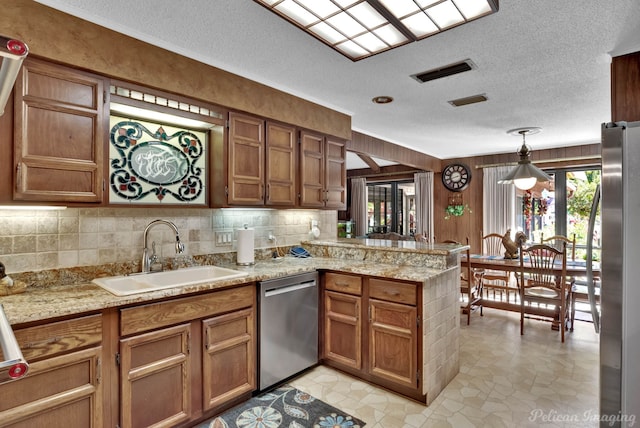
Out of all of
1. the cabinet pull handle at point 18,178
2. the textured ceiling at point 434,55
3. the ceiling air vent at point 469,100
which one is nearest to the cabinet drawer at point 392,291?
the textured ceiling at point 434,55

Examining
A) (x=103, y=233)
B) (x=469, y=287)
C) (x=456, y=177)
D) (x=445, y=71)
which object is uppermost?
(x=445, y=71)

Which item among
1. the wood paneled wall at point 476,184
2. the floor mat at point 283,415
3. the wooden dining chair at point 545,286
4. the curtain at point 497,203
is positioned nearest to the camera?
the floor mat at point 283,415

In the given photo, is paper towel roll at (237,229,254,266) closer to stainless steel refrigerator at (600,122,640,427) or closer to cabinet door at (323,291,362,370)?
cabinet door at (323,291,362,370)

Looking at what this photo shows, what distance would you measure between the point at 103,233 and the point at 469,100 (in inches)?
132

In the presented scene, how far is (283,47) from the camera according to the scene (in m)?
2.35

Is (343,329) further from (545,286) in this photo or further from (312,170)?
(545,286)

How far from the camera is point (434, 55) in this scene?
2.43 meters

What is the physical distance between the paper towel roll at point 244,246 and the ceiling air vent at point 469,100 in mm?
2366

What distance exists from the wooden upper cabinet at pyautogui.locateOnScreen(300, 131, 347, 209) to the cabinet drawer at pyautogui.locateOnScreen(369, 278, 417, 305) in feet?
3.59

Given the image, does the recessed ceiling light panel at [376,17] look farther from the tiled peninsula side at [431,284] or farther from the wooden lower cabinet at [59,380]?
the wooden lower cabinet at [59,380]

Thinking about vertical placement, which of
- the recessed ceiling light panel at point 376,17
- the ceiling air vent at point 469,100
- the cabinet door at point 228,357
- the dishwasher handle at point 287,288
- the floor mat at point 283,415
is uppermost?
the ceiling air vent at point 469,100

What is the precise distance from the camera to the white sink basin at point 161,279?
210 cm

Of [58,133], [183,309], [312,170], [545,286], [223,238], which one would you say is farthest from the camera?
[545,286]

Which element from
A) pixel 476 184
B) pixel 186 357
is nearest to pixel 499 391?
pixel 186 357
